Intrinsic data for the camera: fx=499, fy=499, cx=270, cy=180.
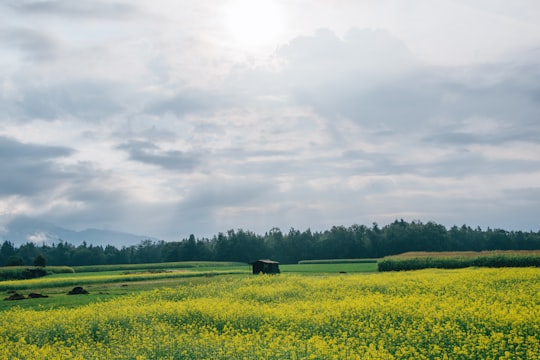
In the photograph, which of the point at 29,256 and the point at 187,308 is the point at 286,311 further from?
the point at 29,256

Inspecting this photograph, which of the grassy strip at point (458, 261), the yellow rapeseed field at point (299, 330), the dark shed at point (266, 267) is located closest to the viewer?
the yellow rapeseed field at point (299, 330)

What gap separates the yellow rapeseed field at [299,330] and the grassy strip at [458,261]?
105ft

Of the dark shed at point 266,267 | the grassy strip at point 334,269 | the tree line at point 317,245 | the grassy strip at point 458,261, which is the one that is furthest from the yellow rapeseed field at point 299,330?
the tree line at point 317,245

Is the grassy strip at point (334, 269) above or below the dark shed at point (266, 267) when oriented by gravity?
below

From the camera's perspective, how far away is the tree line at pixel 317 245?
456 feet

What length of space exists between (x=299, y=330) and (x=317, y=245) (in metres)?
130

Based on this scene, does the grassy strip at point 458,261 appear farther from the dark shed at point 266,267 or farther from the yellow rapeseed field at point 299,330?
the yellow rapeseed field at point 299,330

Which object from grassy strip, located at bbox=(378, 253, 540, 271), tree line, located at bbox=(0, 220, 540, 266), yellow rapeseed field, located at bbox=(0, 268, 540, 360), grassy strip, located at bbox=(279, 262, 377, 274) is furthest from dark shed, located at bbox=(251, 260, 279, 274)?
tree line, located at bbox=(0, 220, 540, 266)

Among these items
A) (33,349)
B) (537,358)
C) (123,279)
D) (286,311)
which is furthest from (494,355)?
(123,279)

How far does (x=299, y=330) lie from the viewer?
2038 centimetres

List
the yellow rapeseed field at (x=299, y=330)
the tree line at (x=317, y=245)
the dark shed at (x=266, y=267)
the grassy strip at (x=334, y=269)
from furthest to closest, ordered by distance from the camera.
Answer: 1. the tree line at (x=317, y=245)
2. the grassy strip at (x=334, y=269)
3. the dark shed at (x=266, y=267)
4. the yellow rapeseed field at (x=299, y=330)

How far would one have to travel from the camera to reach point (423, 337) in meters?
18.3

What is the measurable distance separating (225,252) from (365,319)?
13614 centimetres

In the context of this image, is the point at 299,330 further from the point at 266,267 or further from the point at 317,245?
the point at 317,245
